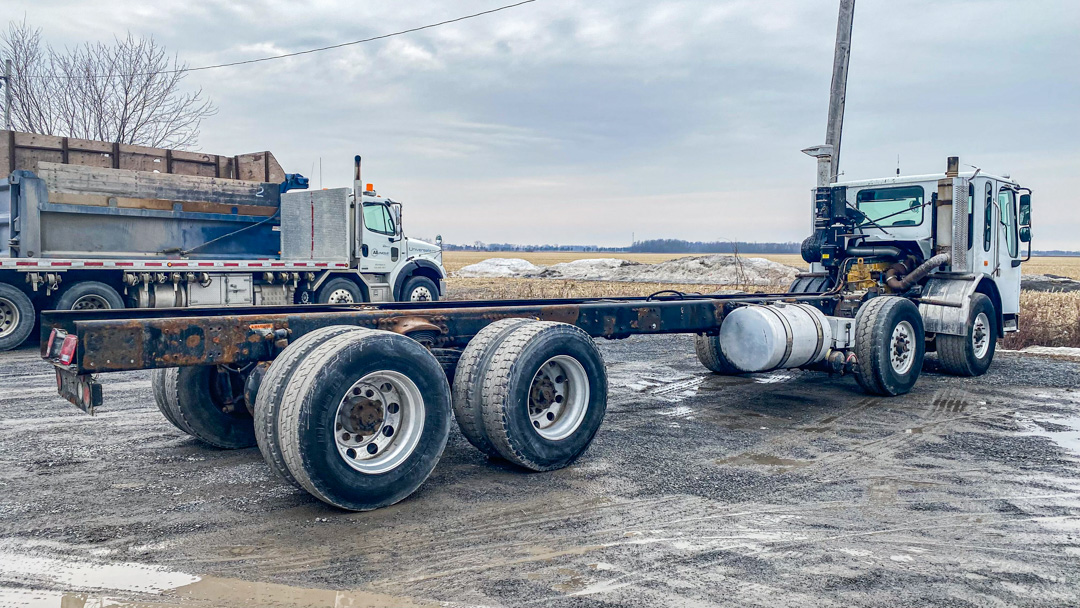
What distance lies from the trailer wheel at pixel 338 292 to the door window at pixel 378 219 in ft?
3.96

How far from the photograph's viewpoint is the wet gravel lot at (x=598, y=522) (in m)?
3.46

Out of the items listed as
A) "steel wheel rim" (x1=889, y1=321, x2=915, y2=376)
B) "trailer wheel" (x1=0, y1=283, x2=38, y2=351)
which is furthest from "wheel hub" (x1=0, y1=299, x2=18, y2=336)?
"steel wheel rim" (x1=889, y1=321, x2=915, y2=376)

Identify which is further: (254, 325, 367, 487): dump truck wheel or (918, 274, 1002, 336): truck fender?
(918, 274, 1002, 336): truck fender

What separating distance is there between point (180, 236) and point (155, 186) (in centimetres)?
101

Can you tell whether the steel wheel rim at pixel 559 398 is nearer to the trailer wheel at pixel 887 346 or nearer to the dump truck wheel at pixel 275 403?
the dump truck wheel at pixel 275 403

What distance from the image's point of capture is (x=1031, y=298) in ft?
53.4

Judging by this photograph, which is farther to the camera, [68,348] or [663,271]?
[663,271]

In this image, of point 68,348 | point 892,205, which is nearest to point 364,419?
point 68,348

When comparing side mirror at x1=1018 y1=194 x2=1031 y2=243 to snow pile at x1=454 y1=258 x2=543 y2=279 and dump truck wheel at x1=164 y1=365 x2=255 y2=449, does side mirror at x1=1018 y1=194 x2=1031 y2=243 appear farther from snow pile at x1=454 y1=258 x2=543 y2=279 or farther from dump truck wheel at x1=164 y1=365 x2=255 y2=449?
snow pile at x1=454 y1=258 x2=543 y2=279

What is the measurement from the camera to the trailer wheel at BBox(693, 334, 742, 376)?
9891 mm

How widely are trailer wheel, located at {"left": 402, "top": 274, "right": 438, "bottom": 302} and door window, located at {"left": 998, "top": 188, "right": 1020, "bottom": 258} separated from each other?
10.6 metres

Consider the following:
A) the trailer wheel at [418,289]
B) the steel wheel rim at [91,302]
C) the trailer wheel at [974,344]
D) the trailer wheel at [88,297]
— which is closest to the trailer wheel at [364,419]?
the trailer wheel at [974,344]

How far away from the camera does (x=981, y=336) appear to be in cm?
997

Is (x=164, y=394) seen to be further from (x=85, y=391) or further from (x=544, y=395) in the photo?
(x=544, y=395)
